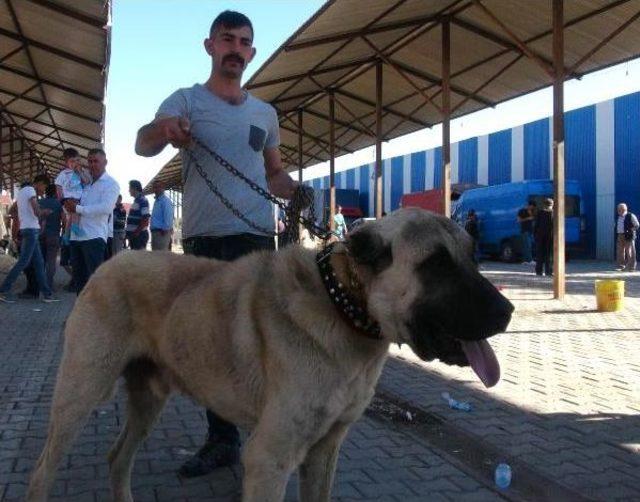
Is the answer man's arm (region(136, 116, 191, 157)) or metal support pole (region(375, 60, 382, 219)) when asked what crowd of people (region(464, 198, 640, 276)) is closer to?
metal support pole (region(375, 60, 382, 219))

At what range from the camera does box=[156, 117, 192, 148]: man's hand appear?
10.7ft

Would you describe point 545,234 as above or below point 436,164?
below

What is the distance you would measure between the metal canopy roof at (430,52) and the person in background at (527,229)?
4.73m

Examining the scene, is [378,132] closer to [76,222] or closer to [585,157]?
[76,222]

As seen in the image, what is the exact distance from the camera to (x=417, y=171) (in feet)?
125

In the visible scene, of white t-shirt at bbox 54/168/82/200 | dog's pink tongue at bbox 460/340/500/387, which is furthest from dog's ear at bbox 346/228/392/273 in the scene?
white t-shirt at bbox 54/168/82/200

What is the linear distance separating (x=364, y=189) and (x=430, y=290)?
42263 mm

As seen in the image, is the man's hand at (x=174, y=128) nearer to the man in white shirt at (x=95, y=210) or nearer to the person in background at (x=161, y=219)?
the man in white shirt at (x=95, y=210)

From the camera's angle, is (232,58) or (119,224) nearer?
(232,58)

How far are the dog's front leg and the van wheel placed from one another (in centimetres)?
2237

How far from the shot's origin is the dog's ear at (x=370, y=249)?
2.26 meters

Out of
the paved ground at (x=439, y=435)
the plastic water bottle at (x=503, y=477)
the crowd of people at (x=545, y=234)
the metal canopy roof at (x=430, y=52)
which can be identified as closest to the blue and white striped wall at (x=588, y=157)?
the crowd of people at (x=545, y=234)

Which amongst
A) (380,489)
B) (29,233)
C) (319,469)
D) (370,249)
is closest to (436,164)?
(29,233)

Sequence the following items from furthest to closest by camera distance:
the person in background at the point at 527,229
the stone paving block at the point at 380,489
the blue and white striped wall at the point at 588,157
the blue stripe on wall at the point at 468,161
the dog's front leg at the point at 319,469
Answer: the blue stripe on wall at the point at 468,161, the blue and white striped wall at the point at 588,157, the person in background at the point at 527,229, the stone paving block at the point at 380,489, the dog's front leg at the point at 319,469
